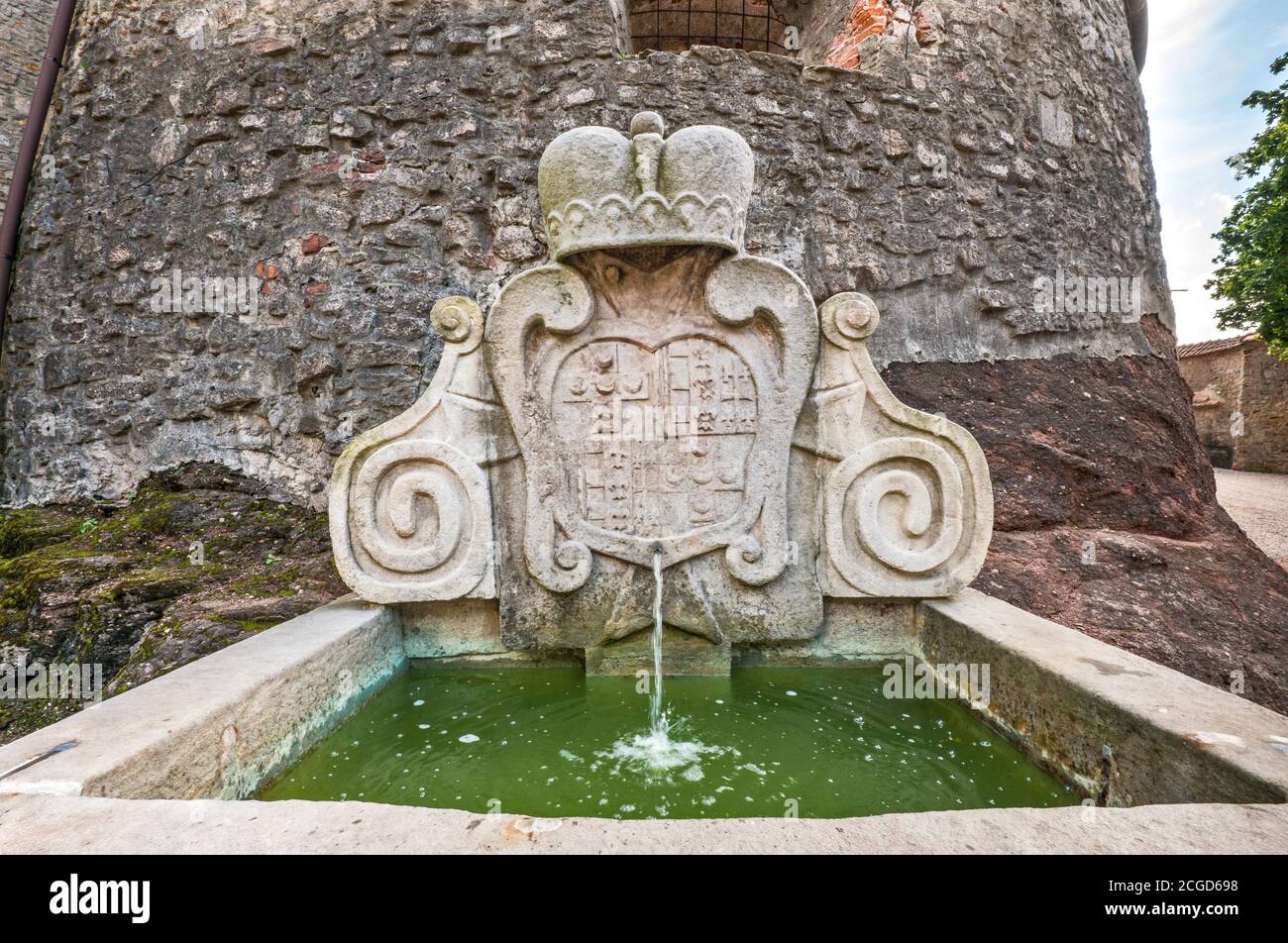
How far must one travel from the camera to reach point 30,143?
4266 mm

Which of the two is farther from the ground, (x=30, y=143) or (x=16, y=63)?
(x=16, y=63)

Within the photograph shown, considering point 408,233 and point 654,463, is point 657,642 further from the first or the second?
point 408,233

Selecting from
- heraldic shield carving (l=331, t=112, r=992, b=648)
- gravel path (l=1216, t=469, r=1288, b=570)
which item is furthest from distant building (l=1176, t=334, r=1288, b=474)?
heraldic shield carving (l=331, t=112, r=992, b=648)

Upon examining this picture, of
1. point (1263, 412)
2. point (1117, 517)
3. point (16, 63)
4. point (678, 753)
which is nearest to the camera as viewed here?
point (678, 753)

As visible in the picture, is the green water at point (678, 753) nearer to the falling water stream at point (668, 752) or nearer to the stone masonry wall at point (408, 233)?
the falling water stream at point (668, 752)

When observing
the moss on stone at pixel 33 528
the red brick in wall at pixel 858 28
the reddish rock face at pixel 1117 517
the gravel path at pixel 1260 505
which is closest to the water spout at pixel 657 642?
the reddish rock face at pixel 1117 517

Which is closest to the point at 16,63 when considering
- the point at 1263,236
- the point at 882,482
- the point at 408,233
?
the point at 408,233

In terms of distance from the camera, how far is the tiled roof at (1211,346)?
40.1 ft

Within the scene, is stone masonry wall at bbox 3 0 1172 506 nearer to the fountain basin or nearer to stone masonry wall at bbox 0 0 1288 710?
stone masonry wall at bbox 0 0 1288 710

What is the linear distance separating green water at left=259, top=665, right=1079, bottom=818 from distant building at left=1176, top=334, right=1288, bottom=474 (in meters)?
13.1

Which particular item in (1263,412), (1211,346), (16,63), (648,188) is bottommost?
(1263,412)

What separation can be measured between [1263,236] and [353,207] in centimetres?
1228

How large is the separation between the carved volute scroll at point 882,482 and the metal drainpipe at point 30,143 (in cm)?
526

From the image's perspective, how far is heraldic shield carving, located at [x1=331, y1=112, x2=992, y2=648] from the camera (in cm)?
212
